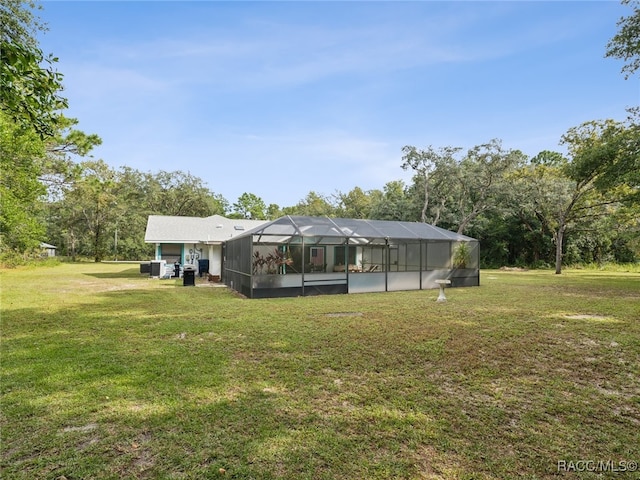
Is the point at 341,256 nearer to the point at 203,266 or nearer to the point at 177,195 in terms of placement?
the point at 203,266

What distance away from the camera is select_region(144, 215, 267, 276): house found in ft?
54.2

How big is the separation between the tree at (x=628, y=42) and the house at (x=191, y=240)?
1554 cm

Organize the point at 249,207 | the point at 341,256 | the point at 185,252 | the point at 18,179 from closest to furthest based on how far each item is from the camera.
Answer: the point at 341,256 → the point at 18,179 → the point at 185,252 → the point at 249,207

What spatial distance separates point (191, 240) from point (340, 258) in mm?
8999

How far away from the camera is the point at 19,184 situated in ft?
50.0

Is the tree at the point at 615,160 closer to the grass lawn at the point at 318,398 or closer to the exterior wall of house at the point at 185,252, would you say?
the grass lawn at the point at 318,398

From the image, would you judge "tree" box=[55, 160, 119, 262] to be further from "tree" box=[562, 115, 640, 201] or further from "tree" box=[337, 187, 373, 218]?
"tree" box=[562, 115, 640, 201]

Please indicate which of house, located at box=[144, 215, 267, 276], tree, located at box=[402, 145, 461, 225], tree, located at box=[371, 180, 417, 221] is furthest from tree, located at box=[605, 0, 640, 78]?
tree, located at box=[371, 180, 417, 221]

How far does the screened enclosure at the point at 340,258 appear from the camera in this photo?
10.0m

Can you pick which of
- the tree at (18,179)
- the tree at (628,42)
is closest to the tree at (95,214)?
the tree at (18,179)

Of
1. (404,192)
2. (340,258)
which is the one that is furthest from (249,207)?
(340,258)

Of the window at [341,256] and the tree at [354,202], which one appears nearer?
the window at [341,256]

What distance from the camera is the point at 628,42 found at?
9711 mm

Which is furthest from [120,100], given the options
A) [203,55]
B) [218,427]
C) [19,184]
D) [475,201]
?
[475,201]
